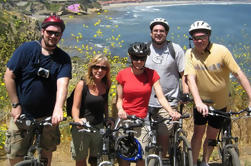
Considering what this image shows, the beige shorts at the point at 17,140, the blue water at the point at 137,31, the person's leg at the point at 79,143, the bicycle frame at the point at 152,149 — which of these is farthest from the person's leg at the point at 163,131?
the blue water at the point at 137,31

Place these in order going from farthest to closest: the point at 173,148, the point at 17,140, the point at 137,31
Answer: the point at 137,31
the point at 173,148
the point at 17,140

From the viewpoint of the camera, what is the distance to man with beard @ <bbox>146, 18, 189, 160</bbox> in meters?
4.45

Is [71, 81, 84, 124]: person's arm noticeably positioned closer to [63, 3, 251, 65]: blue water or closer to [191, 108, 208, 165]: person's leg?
[191, 108, 208, 165]: person's leg

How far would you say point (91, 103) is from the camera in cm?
389

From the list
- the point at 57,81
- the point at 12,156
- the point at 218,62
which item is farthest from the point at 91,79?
the point at 218,62

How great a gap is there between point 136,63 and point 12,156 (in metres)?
1.84

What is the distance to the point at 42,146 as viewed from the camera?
3.91m

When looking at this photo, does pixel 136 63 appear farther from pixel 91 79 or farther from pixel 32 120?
pixel 32 120

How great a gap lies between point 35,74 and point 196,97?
6.48 feet

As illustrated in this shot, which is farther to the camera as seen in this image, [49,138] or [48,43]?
[49,138]

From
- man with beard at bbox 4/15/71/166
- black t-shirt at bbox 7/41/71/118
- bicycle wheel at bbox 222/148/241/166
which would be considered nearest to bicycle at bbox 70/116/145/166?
man with beard at bbox 4/15/71/166

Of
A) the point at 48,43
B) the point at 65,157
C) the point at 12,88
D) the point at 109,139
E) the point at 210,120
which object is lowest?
the point at 65,157

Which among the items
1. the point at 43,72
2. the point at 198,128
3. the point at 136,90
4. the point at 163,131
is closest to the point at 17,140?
the point at 43,72

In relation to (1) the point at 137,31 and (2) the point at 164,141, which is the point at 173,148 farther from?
(1) the point at 137,31
